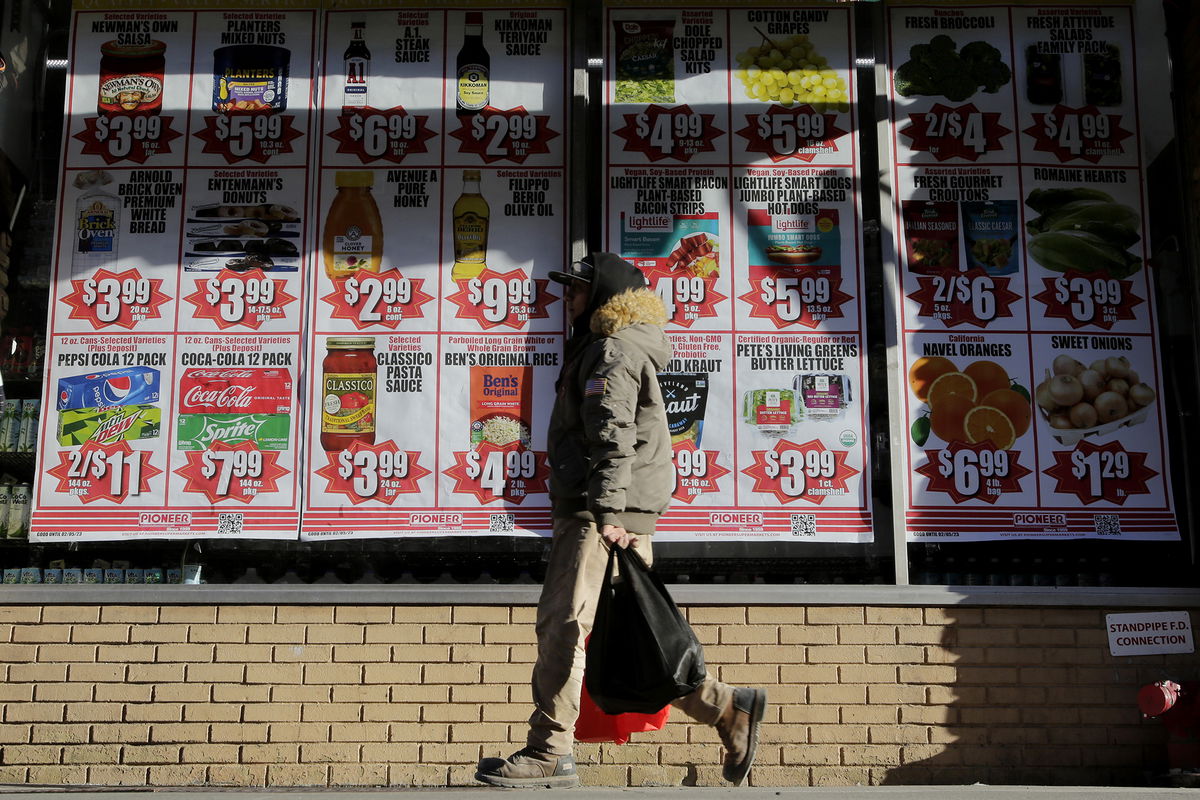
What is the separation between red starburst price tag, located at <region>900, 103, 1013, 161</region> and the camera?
22.5 ft

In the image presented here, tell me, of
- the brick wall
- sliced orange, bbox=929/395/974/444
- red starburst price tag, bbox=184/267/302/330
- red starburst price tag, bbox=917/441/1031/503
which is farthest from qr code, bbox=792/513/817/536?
red starburst price tag, bbox=184/267/302/330

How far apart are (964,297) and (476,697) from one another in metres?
3.36

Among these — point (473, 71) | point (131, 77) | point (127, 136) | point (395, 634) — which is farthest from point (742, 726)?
point (131, 77)

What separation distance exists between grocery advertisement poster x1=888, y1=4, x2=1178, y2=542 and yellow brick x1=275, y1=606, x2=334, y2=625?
307 centimetres

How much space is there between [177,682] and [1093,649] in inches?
185

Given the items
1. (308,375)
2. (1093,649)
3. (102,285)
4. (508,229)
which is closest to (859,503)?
(1093,649)

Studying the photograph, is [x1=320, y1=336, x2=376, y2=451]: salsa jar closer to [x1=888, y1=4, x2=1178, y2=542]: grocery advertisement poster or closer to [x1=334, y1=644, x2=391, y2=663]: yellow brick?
[x1=334, y1=644, x2=391, y2=663]: yellow brick

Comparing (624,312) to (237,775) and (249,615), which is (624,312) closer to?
(249,615)

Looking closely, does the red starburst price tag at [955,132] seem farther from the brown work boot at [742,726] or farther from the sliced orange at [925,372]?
the brown work boot at [742,726]

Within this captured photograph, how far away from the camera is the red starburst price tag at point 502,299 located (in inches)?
262

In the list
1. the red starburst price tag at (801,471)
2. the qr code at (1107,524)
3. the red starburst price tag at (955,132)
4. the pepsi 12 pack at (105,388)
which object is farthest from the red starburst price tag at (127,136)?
the qr code at (1107,524)

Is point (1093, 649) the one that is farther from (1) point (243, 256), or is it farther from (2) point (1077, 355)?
(1) point (243, 256)

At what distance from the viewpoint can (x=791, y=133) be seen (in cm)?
685

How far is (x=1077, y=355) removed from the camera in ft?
21.8
